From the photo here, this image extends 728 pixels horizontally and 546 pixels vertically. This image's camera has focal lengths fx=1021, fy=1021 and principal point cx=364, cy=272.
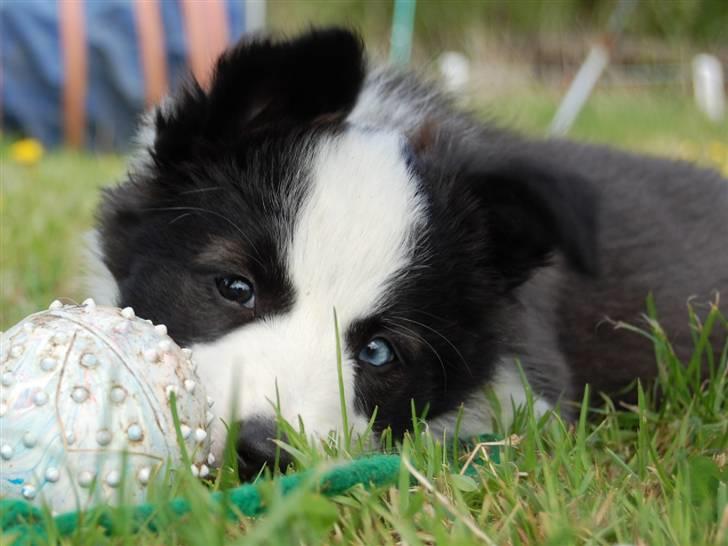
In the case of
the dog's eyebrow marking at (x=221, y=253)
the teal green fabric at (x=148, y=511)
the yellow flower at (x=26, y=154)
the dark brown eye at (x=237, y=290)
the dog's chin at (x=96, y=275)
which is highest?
the dog's eyebrow marking at (x=221, y=253)

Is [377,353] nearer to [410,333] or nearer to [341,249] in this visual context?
[410,333]

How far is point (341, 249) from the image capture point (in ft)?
7.82

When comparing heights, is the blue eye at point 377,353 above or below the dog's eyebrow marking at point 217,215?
below

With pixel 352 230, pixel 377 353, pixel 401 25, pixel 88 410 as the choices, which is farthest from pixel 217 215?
pixel 401 25

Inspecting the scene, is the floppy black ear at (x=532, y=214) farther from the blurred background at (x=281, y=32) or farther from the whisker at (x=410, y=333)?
the blurred background at (x=281, y=32)

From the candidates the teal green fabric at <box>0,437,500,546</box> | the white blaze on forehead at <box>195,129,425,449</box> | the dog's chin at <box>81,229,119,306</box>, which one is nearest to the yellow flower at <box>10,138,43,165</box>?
the dog's chin at <box>81,229,119,306</box>

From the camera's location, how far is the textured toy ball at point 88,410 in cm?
178

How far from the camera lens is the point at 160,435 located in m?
1.89

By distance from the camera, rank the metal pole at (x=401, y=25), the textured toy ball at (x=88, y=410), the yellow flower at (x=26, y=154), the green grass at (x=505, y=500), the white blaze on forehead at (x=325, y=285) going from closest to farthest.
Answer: the green grass at (x=505, y=500), the textured toy ball at (x=88, y=410), the white blaze on forehead at (x=325, y=285), the metal pole at (x=401, y=25), the yellow flower at (x=26, y=154)

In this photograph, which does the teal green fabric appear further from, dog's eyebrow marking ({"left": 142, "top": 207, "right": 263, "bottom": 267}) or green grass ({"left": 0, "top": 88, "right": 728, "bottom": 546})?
dog's eyebrow marking ({"left": 142, "top": 207, "right": 263, "bottom": 267})

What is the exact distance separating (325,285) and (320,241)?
0.38 feet

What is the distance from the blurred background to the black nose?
1.13 metres

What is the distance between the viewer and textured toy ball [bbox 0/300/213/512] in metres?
1.78

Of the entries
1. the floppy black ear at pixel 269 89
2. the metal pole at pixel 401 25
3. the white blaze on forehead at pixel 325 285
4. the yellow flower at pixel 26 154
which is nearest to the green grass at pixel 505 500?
the white blaze on forehead at pixel 325 285
